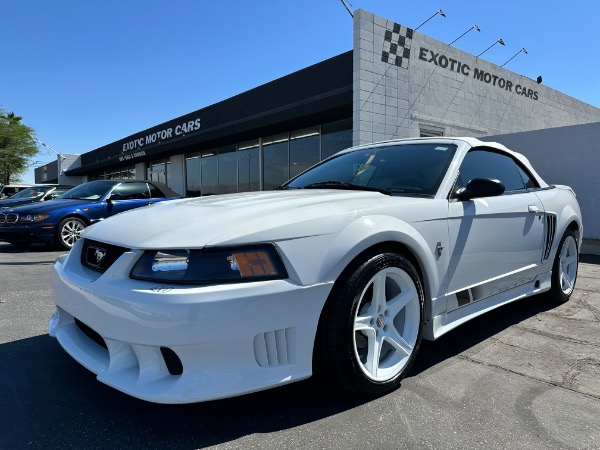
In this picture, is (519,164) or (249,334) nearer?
(249,334)

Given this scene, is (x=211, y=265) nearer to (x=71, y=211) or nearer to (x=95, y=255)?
(x=95, y=255)

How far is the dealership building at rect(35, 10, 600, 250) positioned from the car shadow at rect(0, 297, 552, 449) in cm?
763

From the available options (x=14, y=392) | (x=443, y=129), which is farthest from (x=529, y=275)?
(x=443, y=129)

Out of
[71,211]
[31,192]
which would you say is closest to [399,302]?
[71,211]

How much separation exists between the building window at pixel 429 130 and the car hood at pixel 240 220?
8.94 meters

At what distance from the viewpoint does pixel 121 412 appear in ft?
6.90

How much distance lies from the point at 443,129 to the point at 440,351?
9.66m

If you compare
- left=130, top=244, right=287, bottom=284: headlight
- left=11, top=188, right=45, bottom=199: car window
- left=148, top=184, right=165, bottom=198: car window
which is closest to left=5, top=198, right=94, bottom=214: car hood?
left=148, top=184, right=165, bottom=198: car window

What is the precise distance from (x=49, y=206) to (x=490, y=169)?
814cm

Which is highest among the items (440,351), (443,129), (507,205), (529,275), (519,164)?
(443,129)

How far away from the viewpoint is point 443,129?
1152 centimetres

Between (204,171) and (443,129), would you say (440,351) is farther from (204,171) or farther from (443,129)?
(204,171)

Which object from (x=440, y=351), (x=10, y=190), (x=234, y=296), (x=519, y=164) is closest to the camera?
(x=234, y=296)

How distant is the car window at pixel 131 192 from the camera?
9016 millimetres
